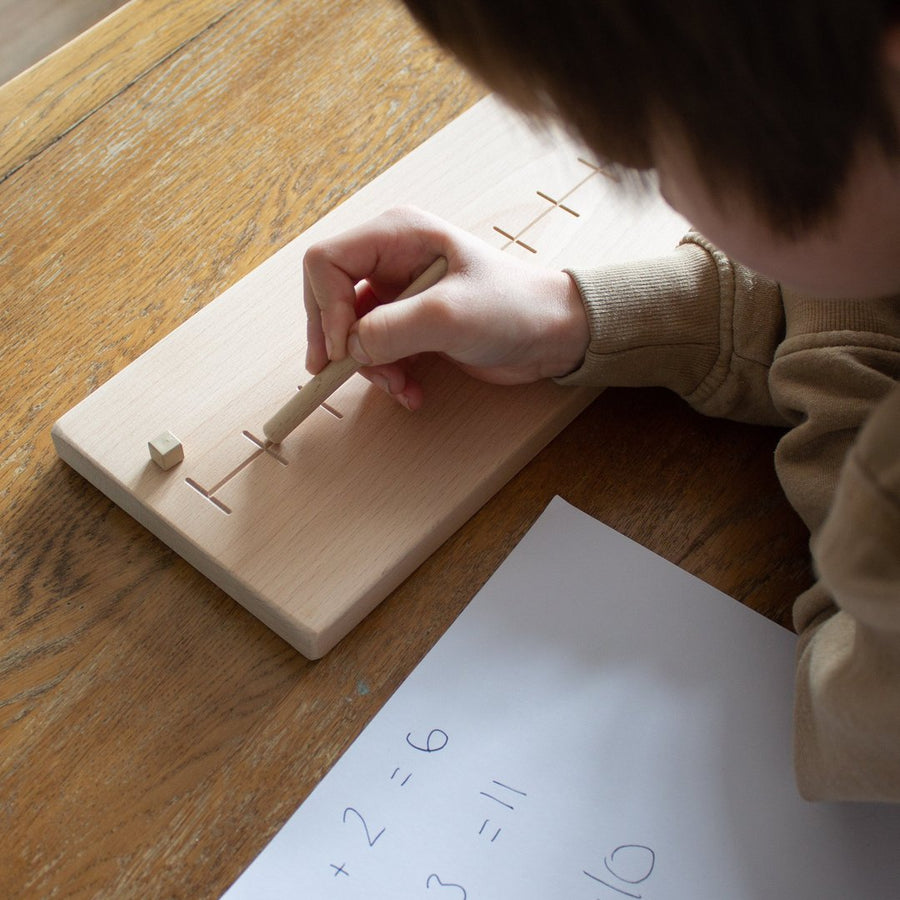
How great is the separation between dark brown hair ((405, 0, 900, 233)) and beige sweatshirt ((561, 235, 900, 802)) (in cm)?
10

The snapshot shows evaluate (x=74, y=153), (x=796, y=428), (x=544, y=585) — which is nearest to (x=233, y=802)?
(x=544, y=585)

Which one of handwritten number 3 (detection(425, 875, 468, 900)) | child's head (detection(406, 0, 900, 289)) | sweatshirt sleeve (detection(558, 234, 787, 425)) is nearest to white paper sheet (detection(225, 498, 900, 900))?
handwritten number 3 (detection(425, 875, 468, 900))

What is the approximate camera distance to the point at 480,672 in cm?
55

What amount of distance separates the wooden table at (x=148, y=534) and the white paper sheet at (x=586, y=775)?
0.02m

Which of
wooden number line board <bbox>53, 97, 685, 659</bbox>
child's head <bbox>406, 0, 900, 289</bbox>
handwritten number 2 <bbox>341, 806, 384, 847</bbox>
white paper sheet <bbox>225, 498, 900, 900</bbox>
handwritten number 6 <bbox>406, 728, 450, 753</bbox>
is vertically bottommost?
white paper sheet <bbox>225, 498, 900, 900</bbox>

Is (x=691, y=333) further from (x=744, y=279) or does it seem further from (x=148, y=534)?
(x=148, y=534)

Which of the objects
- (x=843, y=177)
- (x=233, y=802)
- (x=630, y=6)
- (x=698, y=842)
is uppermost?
(x=630, y=6)

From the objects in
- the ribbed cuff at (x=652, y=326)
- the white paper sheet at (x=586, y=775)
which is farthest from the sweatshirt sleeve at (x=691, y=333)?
the white paper sheet at (x=586, y=775)

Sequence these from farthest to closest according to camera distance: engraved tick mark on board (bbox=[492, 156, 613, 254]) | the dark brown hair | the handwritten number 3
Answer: engraved tick mark on board (bbox=[492, 156, 613, 254]), the handwritten number 3, the dark brown hair

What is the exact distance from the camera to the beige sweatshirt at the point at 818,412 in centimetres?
40

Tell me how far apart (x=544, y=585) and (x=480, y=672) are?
0.06m

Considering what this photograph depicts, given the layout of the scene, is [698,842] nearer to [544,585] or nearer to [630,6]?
[544,585]

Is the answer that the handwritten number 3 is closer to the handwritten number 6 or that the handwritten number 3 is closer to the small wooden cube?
the handwritten number 6

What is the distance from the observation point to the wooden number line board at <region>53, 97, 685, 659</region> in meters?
0.57
